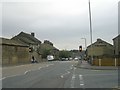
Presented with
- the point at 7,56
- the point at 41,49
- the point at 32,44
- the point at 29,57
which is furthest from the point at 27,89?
the point at 41,49

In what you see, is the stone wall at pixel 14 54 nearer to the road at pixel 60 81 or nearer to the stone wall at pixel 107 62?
the stone wall at pixel 107 62

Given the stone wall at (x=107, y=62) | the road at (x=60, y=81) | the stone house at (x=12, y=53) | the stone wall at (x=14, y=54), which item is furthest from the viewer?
the stone wall at (x=14, y=54)

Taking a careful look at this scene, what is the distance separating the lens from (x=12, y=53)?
7744 centimetres

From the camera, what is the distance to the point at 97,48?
117688mm

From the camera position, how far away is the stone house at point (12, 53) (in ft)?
237

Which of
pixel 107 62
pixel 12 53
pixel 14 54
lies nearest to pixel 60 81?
pixel 107 62

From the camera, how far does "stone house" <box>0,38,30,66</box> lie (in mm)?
72125

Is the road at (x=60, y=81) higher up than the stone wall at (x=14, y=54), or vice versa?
the stone wall at (x=14, y=54)

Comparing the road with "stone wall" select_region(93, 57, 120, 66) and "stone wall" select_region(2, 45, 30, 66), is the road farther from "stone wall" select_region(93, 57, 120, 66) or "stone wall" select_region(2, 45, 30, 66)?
"stone wall" select_region(2, 45, 30, 66)

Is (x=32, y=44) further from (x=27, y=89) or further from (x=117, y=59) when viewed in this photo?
(x=27, y=89)

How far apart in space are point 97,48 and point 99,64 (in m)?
62.1

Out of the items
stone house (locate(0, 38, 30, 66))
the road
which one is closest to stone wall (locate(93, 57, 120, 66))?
stone house (locate(0, 38, 30, 66))

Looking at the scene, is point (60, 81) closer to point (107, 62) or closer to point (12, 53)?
point (107, 62)

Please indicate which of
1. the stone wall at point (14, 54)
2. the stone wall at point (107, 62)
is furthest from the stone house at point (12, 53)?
the stone wall at point (107, 62)
